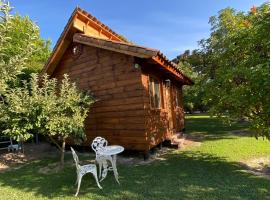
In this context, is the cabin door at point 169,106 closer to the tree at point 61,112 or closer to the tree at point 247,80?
the tree at point 247,80

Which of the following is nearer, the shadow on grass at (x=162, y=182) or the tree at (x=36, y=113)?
the shadow on grass at (x=162, y=182)

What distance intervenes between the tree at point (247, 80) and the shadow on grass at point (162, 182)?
158cm

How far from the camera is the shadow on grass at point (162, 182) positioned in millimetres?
5723

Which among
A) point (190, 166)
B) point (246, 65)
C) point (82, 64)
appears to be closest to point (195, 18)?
point (82, 64)

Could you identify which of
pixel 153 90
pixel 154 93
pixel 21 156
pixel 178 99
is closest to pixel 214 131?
pixel 178 99

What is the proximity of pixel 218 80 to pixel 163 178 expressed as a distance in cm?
342

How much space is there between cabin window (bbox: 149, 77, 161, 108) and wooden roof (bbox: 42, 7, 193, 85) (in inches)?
29.9

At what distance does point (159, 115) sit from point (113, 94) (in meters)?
2.07

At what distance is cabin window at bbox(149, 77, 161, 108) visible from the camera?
32.7ft

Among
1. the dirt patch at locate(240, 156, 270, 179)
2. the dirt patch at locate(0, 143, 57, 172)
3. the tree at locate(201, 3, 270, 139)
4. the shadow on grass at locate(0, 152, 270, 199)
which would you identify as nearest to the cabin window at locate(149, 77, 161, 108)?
the tree at locate(201, 3, 270, 139)

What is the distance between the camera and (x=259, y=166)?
26.4ft

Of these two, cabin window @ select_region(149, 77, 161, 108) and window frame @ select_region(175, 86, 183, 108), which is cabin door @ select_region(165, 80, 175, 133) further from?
window frame @ select_region(175, 86, 183, 108)

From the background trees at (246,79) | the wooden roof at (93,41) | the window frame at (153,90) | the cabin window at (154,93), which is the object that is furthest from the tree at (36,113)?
the background trees at (246,79)

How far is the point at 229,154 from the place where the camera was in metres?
9.45
